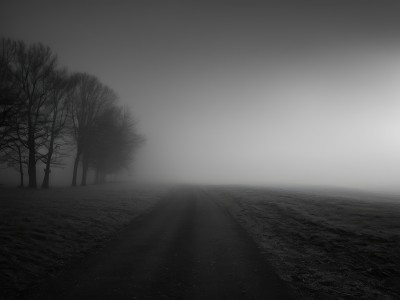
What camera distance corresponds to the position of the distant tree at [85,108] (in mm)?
38409

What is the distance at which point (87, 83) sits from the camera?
39656 millimetres

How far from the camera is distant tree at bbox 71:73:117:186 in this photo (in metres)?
38.4

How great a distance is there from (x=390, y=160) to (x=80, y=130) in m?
218

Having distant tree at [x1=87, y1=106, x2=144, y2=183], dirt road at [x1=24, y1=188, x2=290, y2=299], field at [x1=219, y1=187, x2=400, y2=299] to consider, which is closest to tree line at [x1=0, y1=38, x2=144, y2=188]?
distant tree at [x1=87, y1=106, x2=144, y2=183]

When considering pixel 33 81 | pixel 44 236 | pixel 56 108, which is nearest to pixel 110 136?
pixel 56 108

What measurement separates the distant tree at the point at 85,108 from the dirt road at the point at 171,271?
28817 mm

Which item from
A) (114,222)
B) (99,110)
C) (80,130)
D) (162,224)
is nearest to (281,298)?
(162,224)

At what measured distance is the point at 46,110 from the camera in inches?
1288

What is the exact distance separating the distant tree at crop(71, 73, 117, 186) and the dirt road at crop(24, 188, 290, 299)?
94.5 feet

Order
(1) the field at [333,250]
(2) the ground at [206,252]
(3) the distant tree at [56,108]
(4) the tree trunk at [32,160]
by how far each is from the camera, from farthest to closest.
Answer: (3) the distant tree at [56,108], (4) the tree trunk at [32,160], (1) the field at [333,250], (2) the ground at [206,252]

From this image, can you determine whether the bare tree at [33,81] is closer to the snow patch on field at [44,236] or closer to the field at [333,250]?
the snow patch on field at [44,236]

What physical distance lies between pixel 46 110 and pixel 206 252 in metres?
31.7

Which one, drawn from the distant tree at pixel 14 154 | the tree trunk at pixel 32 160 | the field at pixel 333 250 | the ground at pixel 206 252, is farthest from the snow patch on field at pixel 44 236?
the distant tree at pixel 14 154

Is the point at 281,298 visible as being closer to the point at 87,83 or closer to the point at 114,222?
the point at 114,222
